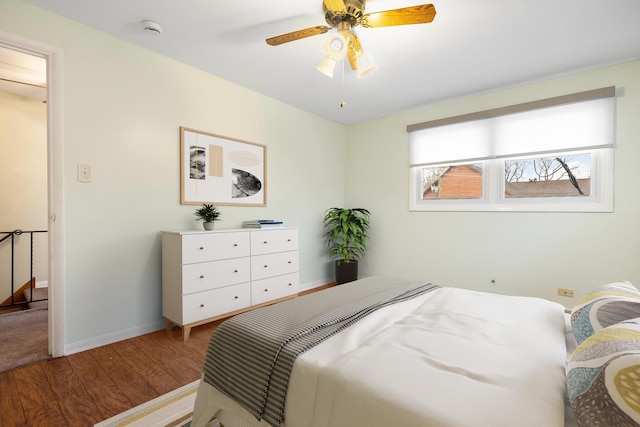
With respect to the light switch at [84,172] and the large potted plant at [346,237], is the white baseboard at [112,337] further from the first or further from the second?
the large potted plant at [346,237]

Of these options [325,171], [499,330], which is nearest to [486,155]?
[325,171]

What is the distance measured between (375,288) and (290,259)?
5.13ft

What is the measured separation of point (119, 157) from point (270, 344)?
2172 millimetres

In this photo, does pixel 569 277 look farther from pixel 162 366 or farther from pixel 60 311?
pixel 60 311

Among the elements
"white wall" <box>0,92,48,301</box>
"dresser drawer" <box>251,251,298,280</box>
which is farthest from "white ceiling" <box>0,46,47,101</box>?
"dresser drawer" <box>251,251,298,280</box>

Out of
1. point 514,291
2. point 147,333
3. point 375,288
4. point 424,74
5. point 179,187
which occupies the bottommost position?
point 147,333

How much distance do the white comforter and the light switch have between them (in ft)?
6.20

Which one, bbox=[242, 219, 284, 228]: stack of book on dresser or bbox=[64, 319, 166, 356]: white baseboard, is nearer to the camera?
bbox=[64, 319, 166, 356]: white baseboard

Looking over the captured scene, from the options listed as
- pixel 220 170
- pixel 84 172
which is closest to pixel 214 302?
pixel 220 170

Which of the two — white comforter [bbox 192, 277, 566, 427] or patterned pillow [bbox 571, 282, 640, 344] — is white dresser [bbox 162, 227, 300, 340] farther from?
patterned pillow [bbox 571, 282, 640, 344]

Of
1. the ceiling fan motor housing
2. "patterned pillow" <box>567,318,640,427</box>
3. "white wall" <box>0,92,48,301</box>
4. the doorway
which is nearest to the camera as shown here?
"patterned pillow" <box>567,318,640,427</box>

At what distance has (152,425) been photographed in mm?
1466

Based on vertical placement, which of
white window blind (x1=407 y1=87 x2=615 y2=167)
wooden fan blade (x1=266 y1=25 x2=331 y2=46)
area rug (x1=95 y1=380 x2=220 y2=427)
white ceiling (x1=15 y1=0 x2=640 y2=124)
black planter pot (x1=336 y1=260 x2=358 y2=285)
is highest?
white ceiling (x1=15 y1=0 x2=640 y2=124)

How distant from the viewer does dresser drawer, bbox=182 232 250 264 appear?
7.93 ft
